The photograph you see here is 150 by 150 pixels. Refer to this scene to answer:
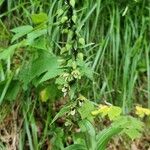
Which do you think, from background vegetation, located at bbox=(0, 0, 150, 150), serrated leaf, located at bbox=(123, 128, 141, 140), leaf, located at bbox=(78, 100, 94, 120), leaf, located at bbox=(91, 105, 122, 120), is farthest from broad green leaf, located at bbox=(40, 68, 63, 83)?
serrated leaf, located at bbox=(123, 128, 141, 140)

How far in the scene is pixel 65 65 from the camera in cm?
212

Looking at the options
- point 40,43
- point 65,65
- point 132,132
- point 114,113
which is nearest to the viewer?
point 65,65

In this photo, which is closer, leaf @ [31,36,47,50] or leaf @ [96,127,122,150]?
leaf @ [96,127,122,150]

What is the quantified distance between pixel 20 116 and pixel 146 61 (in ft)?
3.08

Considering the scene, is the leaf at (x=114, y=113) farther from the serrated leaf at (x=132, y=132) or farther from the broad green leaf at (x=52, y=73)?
the broad green leaf at (x=52, y=73)

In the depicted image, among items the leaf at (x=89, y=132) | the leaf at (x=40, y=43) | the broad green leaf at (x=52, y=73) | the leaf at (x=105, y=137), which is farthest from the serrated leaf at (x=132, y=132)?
the leaf at (x=40, y=43)

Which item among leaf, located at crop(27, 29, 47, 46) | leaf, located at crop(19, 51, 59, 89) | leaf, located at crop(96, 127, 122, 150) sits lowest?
leaf, located at crop(96, 127, 122, 150)

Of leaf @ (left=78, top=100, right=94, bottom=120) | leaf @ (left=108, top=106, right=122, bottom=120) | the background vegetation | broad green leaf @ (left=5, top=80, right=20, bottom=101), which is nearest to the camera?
leaf @ (left=78, top=100, right=94, bottom=120)

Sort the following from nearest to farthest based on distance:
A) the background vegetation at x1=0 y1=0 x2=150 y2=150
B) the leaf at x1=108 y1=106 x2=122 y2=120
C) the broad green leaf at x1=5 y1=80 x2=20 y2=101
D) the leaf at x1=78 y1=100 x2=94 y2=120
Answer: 1. the leaf at x1=78 y1=100 x2=94 y2=120
2. the background vegetation at x1=0 y1=0 x2=150 y2=150
3. the leaf at x1=108 y1=106 x2=122 y2=120
4. the broad green leaf at x1=5 y1=80 x2=20 y2=101

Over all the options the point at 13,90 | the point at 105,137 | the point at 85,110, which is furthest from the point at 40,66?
the point at 105,137

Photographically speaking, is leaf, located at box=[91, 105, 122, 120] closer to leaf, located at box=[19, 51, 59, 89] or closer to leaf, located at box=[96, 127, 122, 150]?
leaf, located at box=[96, 127, 122, 150]

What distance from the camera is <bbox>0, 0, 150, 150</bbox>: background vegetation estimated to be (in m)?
2.22

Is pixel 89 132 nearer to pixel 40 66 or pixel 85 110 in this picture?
pixel 85 110

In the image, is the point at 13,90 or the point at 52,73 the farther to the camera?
the point at 13,90
